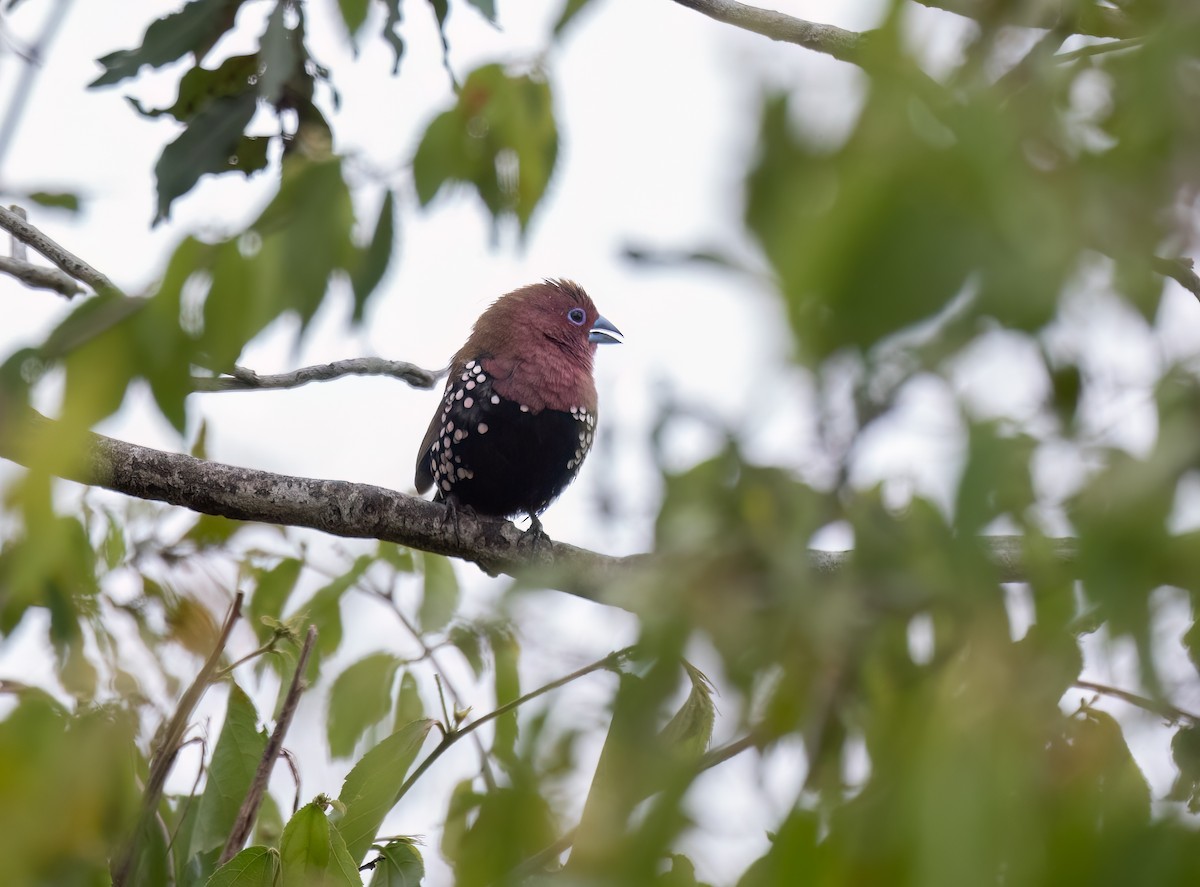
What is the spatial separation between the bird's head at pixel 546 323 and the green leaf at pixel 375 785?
2.46 meters

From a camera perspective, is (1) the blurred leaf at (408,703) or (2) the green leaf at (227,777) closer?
(2) the green leaf at (227,777)

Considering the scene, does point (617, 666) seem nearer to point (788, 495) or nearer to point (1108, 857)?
point (788, 495)

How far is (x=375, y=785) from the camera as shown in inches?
84.0

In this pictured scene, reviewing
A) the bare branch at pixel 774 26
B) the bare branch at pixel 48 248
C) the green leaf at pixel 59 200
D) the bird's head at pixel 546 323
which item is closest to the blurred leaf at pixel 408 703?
the bare branch at pixel 48 248

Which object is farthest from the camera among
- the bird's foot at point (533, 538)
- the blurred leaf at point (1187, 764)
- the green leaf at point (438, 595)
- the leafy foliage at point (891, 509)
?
the bird's foot at point (533, 538)

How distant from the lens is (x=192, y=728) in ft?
7.82

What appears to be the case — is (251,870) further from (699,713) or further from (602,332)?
(602,332)

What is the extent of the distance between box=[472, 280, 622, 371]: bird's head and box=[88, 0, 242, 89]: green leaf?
249 cm

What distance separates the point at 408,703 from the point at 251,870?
0.79m

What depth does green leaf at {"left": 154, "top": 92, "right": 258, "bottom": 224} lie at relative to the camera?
2027 mm

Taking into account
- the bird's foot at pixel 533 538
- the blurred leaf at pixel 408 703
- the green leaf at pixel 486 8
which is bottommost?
the blurred leaf at pixel 408 703

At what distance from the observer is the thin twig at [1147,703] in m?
0.88

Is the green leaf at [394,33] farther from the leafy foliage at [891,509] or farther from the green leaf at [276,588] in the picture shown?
the green leaf at [276,588]

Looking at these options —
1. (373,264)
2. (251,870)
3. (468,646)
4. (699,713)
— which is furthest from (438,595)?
(373,264)
